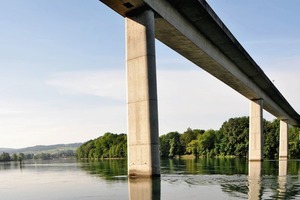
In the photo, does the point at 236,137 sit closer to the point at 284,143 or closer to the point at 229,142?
the point at 229,142

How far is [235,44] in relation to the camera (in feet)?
109

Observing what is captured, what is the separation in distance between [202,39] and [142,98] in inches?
464

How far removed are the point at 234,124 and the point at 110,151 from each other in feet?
229

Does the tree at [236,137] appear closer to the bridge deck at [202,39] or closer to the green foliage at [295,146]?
the green foliage at [295,146]

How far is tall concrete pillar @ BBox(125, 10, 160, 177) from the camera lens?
67.1 feet

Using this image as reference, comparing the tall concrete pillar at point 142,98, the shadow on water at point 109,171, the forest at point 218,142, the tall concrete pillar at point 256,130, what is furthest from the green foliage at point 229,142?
the tall concrete pillar at point 142,98

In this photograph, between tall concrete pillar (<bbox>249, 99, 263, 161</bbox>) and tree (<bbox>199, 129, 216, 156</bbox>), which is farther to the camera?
tree (<bbox>199, 129, 216, 156</bbox>)

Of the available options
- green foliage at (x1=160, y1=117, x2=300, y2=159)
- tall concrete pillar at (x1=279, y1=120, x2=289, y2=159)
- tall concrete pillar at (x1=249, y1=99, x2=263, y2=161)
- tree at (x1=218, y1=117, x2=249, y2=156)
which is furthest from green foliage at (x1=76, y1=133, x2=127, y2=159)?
tall concrete pillar at (x1=249, y1=99, x2=263, y2=161)

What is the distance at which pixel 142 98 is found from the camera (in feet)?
68.7

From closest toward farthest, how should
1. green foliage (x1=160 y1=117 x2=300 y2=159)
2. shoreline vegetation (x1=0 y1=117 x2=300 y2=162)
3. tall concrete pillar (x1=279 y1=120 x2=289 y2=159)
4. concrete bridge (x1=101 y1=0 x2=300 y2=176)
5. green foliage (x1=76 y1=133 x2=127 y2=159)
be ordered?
concrete bridge (x1=101 y1=0 x2=300 y2=176) < tall concrete pillar (x1=279 y1=120 x2=289 y2=159) < green foliage (x1=160 y1=117 x2=300 y2=159) < shoreline vegetation (x1=0 y1=117 x2=300 y2=162) < green foliage (x1=76 y1=133 x2=127 y2=159)

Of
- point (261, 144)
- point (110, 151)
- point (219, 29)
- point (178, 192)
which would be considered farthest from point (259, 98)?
point (110, 151)

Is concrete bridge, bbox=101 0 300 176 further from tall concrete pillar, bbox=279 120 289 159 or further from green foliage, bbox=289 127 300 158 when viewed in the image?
green foliage, bbox=289 127 300 158

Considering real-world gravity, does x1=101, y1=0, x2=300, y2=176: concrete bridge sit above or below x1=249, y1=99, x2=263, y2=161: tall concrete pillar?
above

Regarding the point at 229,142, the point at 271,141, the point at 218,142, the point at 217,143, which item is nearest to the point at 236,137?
the point at 229,142
